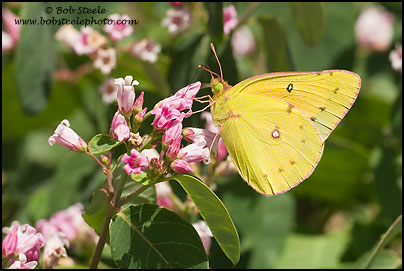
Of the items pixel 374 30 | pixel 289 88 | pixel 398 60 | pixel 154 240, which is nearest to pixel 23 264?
pixel 154 240

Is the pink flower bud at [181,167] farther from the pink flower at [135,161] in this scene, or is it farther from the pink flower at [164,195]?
the pink flower at [164,195]

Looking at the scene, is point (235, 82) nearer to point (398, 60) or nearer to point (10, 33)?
point (398, 60)

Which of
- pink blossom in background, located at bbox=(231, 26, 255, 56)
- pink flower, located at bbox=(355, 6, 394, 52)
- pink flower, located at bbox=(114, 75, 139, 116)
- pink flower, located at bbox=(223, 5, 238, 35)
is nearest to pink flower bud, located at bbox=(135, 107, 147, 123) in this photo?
pink flower, located at bbox=(114, 75, 139, 116)

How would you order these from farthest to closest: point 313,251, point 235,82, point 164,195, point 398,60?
point 313,251 → point 398,60 → point 235,82 → point 164,195

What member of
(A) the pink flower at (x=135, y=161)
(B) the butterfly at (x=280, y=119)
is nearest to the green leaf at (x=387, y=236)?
(B) the butterfly at (x=280, y=119)

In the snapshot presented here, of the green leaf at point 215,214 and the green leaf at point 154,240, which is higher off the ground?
the green leaf at point 215,214

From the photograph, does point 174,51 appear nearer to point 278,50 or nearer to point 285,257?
point 278,50

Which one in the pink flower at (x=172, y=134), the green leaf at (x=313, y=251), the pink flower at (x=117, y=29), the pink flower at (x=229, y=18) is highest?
the pink flower at (x=229, y=18)
